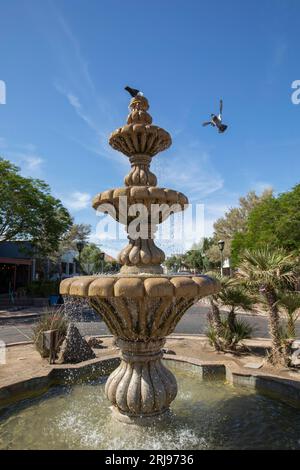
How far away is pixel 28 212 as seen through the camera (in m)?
22.8

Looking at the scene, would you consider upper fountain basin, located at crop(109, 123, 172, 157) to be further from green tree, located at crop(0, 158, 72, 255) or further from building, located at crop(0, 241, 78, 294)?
building, located at crop(0, 241, 78, 294)

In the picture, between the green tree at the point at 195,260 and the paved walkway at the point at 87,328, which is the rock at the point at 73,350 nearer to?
the paved walkway at the point at 87,328

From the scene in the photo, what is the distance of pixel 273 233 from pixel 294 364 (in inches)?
824

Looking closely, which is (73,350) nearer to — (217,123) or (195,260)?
(217,123)

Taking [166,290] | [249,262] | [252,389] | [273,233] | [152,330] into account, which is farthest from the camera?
[273,233]

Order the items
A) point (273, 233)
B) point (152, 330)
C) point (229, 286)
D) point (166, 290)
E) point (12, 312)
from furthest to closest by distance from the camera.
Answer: point (273, 233) → point (12, 312) → point (229, 286) → point (152, 330) → point (166, 290)

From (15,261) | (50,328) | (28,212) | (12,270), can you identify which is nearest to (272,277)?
(50,328)

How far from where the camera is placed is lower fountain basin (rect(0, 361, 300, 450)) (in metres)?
4.23

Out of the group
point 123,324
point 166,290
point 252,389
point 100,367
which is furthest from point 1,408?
point 252,389

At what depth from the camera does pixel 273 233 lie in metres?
27.0

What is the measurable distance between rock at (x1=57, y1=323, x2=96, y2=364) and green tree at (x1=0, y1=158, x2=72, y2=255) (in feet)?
53.3

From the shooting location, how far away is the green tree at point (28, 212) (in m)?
22.0

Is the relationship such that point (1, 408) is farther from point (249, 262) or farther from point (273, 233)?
point (273, 233)

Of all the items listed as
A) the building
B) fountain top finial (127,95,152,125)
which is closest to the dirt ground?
fountain top finial (127,95,152,125)
